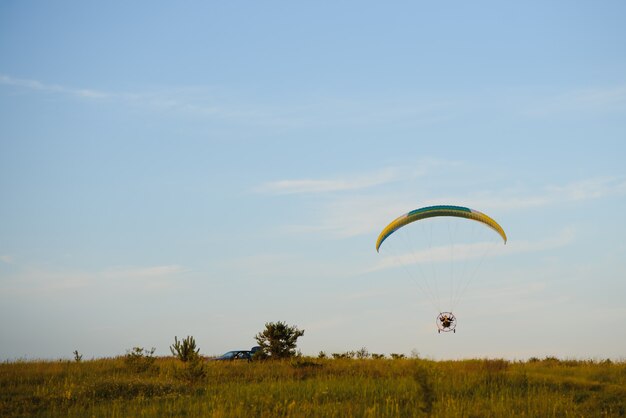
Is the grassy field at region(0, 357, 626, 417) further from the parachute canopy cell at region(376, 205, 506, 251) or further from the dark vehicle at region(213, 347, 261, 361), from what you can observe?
the parachute canopy cell at region(376, 205, 506, 251)

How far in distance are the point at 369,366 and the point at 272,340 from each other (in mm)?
8087

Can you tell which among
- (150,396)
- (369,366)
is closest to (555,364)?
(369,366)

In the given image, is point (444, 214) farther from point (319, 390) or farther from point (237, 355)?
point (237, 355)

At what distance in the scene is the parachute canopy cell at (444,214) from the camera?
28422mm

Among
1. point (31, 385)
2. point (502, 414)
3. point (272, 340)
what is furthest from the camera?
point (272, 340)

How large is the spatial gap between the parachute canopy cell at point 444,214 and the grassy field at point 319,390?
22.0 feet

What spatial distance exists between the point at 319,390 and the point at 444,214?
42.9ft

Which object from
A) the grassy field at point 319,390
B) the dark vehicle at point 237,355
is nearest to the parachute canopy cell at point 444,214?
the grassy field at point 319,390

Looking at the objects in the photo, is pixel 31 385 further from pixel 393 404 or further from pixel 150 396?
pixel 393 404

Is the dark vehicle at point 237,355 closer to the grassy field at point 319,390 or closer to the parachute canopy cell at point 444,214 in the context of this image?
the grassy field at point 319,390

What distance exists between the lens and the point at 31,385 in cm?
2158

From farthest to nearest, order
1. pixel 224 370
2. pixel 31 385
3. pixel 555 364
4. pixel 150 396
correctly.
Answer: pixel 555 364, pixel 224 370, pixel 31 385, pixel 150 396

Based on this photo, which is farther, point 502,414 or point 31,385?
point 31,385

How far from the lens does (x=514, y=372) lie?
22.6 m
